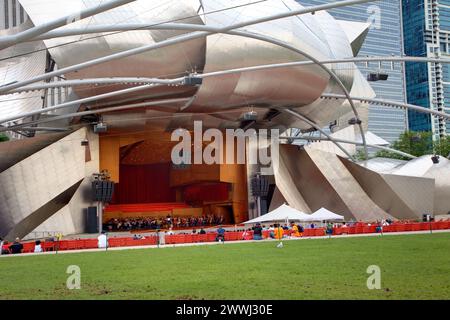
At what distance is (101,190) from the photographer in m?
39.9

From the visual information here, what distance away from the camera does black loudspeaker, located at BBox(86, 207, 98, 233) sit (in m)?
40.0

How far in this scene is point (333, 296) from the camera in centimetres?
973

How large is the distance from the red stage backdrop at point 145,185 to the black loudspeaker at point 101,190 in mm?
14989

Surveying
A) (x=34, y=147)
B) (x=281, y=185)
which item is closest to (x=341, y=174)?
(x=281, y=185)

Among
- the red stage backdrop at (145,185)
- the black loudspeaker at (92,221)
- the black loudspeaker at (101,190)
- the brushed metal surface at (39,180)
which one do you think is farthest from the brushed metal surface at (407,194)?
the brushed metal surface at (39,180)

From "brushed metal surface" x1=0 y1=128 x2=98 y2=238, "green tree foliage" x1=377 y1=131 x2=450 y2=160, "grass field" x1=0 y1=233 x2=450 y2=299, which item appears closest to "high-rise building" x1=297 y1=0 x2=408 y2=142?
"green tree foliage" x1=377 y1=131 x2=450 y2=160

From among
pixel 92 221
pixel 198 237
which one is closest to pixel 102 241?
pixel 198 237

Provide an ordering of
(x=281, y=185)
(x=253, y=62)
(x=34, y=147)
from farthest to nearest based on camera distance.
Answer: (x=281, y=185)
(x=34, y=147)
(x=253, y=62)

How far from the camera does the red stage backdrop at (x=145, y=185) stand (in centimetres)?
5594

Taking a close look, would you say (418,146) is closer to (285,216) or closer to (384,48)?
(384,48)

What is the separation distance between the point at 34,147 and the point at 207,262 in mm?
26217

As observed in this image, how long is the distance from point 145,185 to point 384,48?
79197mm

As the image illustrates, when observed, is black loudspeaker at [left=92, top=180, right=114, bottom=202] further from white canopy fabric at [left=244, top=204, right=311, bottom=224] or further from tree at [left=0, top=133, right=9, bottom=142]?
tree at [left=0, top=133, right=9, bottom=142]
